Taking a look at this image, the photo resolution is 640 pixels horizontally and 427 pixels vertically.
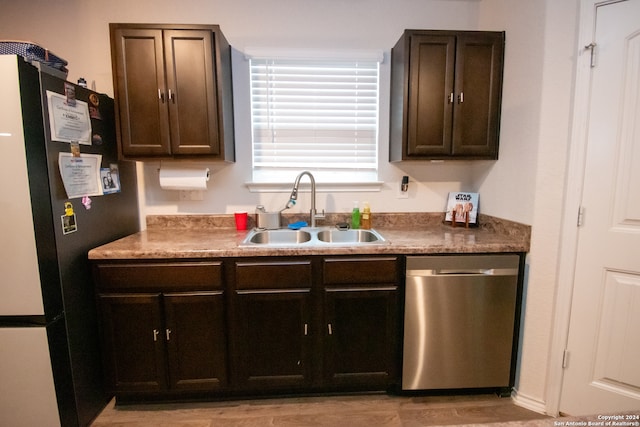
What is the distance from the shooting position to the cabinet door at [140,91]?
5.64ft

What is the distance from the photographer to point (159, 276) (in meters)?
1.59

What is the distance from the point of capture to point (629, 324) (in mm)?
1472

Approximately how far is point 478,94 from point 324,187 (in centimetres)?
120

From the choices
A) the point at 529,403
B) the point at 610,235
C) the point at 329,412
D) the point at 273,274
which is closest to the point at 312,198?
the point at 273,274

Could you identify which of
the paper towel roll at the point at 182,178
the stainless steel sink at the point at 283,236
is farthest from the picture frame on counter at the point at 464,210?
the paper towel roll at the point at 182,178

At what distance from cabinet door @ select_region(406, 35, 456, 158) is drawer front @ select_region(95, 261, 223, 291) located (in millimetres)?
1464

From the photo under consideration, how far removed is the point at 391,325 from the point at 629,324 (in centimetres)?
118

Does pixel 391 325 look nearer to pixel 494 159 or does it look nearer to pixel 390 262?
pixel 390 262

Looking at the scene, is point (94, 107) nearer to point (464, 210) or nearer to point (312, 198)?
point (312, 198)

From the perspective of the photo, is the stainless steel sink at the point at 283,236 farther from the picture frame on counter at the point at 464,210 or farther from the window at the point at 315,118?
the picture frame on counter at the point at 464,210

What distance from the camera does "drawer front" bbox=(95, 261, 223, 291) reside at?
158cm

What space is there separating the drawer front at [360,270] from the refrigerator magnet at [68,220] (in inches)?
52.3

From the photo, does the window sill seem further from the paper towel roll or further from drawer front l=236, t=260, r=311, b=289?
drawer front l=236, t=260, r=311, b=289

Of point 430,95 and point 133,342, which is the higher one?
point 430,95
